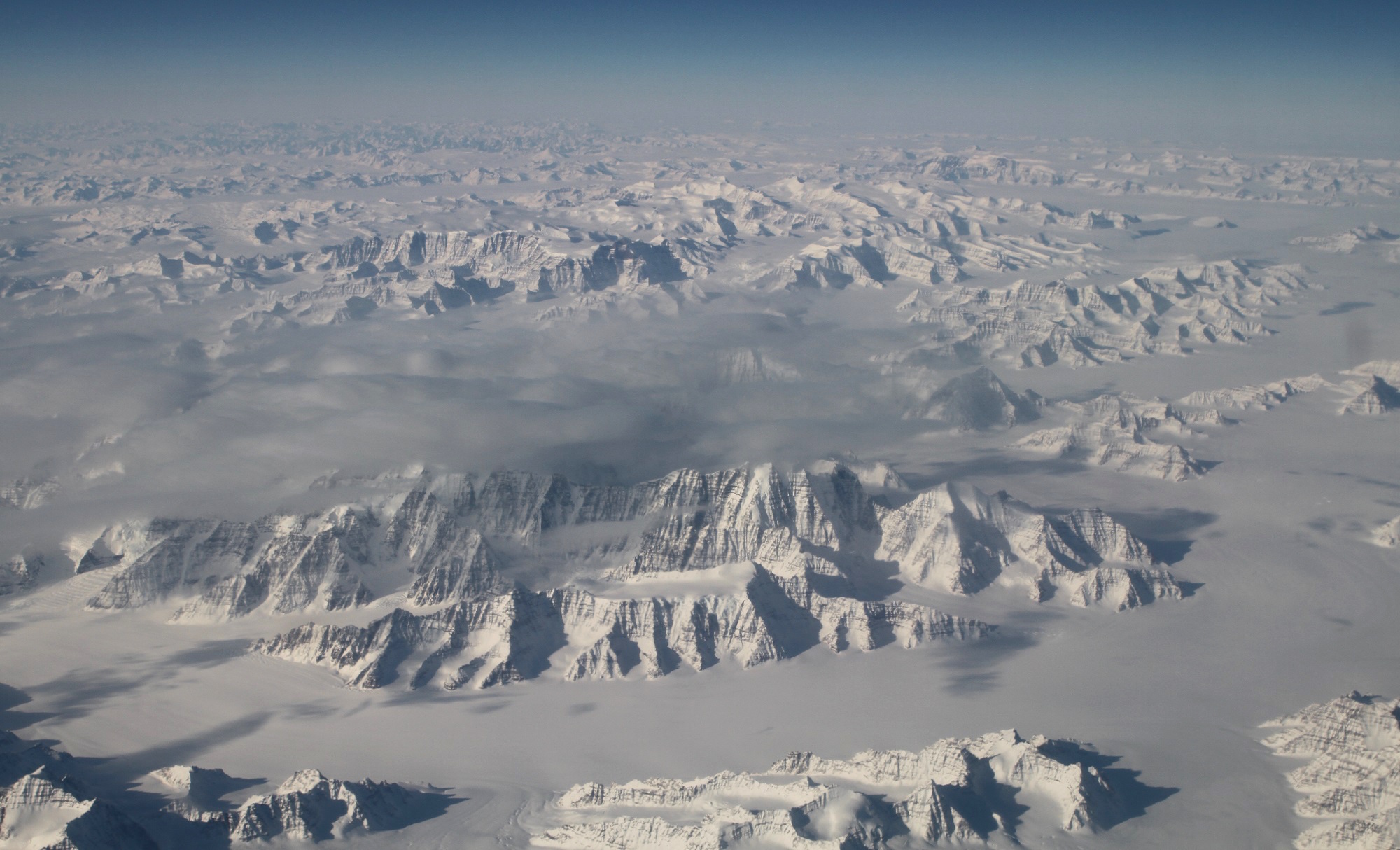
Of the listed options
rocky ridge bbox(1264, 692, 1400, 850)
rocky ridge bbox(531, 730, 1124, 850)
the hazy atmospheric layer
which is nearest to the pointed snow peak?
the hazy atmospheric layer

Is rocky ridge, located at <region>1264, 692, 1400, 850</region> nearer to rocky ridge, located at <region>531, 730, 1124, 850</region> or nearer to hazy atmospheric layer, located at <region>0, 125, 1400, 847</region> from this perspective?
hazy atmospheric layer, located at <region>0, 125, 1400, 847</region>

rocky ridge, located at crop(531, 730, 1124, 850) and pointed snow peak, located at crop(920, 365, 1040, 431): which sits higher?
pointed snow peak, located at crop(920, 365, 1040, 431)

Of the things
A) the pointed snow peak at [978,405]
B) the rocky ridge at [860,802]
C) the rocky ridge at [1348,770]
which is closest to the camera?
the rocky ridge at [860,802]

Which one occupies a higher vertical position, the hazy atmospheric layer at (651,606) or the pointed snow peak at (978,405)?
the pointed snow peak at (978,405)

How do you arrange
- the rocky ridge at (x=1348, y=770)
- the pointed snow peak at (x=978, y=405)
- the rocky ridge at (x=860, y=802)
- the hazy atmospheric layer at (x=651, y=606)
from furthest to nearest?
the pointed snow peak at (x=978, y=405), the hazy atmospheric layer at (x=651, y=606), the rocky ridge at (x=1348, y=770), the rocky ridge at (x=860, y=802)

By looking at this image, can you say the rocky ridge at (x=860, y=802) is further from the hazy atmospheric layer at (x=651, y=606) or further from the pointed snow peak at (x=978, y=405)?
the pointed snow peak at (x=978, y=405)

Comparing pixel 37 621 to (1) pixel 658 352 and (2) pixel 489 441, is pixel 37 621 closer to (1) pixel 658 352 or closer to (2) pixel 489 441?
(2) pixel 489 441

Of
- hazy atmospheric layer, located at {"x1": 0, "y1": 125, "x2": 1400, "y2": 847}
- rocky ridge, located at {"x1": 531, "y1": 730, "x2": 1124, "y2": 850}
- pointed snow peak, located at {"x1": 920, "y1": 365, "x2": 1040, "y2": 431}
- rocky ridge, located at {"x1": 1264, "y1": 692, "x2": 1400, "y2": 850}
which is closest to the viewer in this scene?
rocky ridge, located at {"x1": 531, "y1": 730, "x2": 1124, "y2": 850}

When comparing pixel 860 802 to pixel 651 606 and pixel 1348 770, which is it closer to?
pixel 1348 770

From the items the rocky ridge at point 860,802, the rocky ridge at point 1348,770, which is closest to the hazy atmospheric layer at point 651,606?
the rocky ridge at point 860,802

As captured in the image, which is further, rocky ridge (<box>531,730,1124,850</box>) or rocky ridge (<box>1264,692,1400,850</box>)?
rocky ridge (<box>1264,692,1400,850</box>)

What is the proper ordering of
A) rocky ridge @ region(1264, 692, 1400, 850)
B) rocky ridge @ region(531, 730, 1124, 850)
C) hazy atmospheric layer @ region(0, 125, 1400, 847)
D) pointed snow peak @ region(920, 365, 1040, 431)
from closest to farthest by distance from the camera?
rocky ridge @ region(531, 730, 1124, 850) < rocky ridge @ region(1264, 692, 1400, 850) < hazy atmospheric layer @ region(0, 125, 1400, 847) < pointed snow peak @ region(920, 365, 1040, 431)
